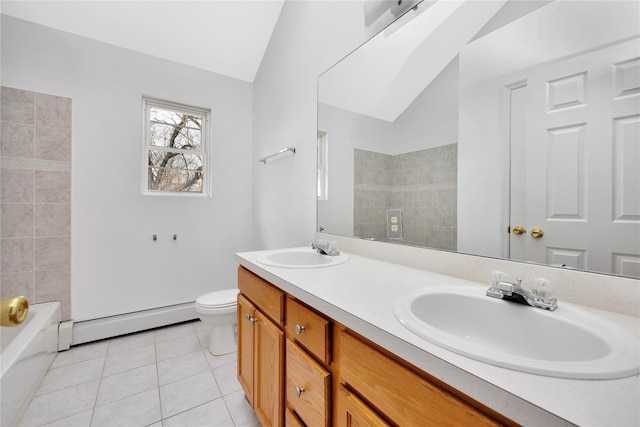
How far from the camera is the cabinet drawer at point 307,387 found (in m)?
0.77

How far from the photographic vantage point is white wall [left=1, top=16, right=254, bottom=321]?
80.8 inches

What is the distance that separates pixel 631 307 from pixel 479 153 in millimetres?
595

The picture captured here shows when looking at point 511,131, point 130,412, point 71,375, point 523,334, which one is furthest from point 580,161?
point 71,375

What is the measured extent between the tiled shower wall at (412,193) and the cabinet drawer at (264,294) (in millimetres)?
636

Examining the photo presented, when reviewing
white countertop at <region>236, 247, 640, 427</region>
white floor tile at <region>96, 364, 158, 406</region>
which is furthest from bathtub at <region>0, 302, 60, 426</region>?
white countertop at <region>236, 247, 640, 427</region>

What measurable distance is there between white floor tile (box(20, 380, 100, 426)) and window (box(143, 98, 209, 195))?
5.04ft

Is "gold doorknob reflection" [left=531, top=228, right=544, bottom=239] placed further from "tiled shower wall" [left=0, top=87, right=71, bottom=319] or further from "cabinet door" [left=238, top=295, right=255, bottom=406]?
"tiled shower wall" [left=0, top=87, right=71, bottom=319]

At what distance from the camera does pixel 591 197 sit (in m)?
0.75

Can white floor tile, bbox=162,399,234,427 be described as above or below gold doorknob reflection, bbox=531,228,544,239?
below

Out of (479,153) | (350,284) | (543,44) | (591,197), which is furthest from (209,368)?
(543,44)

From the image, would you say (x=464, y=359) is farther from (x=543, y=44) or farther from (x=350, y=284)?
(x=543, y=44)

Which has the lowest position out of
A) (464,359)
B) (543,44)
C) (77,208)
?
(464,359)

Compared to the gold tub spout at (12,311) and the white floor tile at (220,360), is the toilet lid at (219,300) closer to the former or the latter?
the white floor tile at (220,360)

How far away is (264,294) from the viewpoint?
1176 mm
